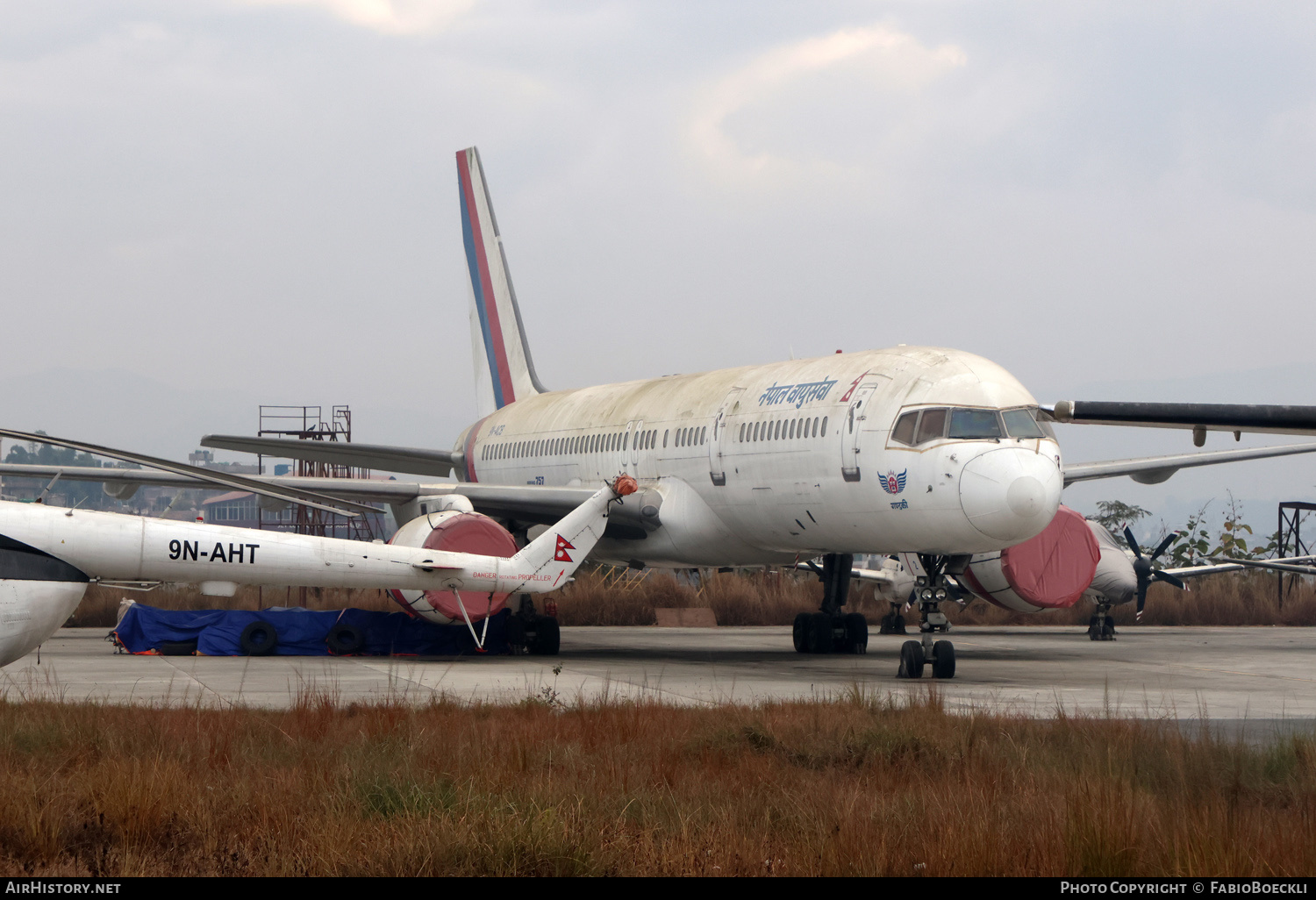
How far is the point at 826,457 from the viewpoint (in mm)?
16422

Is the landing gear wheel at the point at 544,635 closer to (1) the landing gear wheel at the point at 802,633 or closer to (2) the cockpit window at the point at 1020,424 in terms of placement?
(1) the landing gear wheel at the point at 802,633

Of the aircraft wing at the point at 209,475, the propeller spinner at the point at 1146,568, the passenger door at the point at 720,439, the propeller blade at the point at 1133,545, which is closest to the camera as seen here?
the aircraft wing at the point at 209,475

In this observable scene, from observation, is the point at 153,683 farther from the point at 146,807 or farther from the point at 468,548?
the point at 146,807

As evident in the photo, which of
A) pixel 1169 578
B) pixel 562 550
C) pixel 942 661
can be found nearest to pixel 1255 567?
pixel 1169 578

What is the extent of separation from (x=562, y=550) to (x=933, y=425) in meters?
4.16

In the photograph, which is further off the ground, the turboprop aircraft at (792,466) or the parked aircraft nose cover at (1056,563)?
the turboprop aircraft at (792,466)

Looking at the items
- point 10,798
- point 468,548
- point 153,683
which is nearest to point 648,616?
point 468,548

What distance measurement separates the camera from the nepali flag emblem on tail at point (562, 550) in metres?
14.1

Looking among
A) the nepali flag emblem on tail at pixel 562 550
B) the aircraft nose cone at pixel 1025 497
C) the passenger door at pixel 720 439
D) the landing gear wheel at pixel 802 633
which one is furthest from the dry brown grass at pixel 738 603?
the aircraft nose cone at pixel 1025 497

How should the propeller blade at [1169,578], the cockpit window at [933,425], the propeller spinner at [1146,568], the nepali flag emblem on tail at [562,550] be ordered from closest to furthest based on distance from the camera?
the nepali flag emblem on tail at [562,550] < the cockpit window at [933,425] < the propeller spinner at [1146,568] < the propeller blade at [1169,578]

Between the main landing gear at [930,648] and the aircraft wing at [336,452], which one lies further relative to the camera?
the aircraft wing at [336,452]

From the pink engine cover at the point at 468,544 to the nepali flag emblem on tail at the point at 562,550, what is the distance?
322 cm

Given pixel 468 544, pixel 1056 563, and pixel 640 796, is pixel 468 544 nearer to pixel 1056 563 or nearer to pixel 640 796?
pixel 1056 563

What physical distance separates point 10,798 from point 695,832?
3026 millimetres
